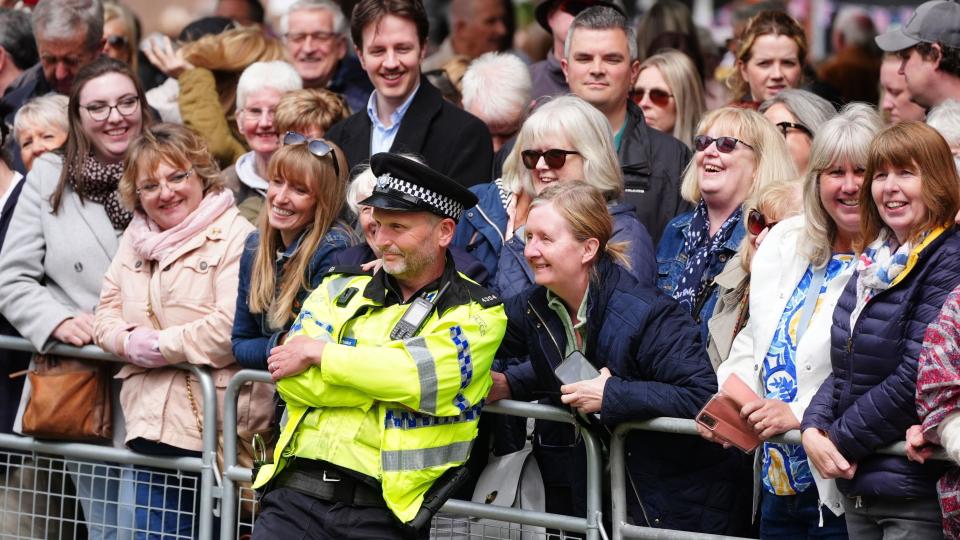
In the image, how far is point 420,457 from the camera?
5039mm

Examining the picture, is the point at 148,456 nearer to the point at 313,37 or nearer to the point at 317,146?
the point at 317,146

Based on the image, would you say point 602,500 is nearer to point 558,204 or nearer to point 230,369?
point 558,204

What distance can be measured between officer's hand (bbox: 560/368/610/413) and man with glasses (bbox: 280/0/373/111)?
3.59 metres

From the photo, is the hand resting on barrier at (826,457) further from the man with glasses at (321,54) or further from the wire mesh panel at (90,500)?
the man with glasses at (321,54)

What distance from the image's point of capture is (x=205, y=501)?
6109mm

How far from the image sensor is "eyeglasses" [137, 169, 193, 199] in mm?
6504

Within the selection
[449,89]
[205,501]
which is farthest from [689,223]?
[449,89]

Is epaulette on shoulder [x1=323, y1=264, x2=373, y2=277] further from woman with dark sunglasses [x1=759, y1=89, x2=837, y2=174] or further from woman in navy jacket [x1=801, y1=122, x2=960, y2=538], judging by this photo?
woman with dark sunglasses [x1=759, y1=89, x2=837, y2=174]

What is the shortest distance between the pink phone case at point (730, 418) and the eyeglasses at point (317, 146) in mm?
2024

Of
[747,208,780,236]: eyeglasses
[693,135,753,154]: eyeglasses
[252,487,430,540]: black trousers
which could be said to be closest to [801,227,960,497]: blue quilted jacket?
[747,208,780,236]: eyeglasses

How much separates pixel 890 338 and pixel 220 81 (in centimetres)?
473

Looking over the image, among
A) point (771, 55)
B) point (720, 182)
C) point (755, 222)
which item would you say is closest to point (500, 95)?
point (771, 55)

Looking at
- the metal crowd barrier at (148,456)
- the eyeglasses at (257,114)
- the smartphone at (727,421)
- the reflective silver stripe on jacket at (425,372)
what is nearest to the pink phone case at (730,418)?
the smartphone at (727,421)

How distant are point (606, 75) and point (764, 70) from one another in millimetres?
1041
